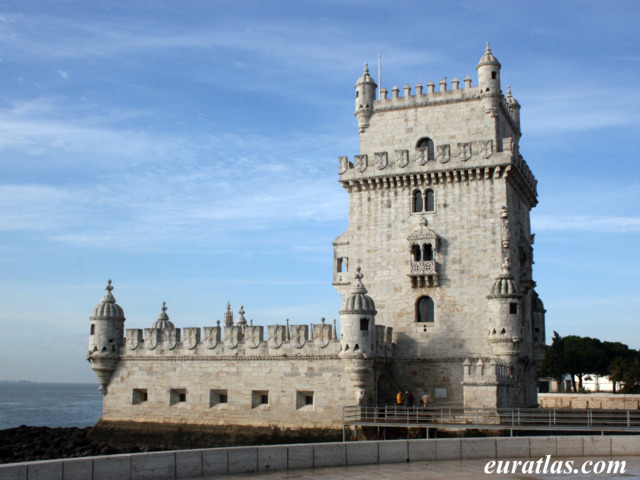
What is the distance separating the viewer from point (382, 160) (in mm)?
37031

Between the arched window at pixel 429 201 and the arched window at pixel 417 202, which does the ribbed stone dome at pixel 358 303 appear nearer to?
the arched window at pixel 417 202

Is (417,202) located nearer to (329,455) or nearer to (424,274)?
(424,274)

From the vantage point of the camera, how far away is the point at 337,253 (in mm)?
38625

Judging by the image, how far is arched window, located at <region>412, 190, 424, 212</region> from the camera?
36.6 metres

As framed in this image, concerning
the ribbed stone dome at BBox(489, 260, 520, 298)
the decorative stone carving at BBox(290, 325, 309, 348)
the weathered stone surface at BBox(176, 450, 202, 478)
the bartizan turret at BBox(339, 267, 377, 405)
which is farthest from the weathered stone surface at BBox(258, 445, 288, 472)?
the ribbed stone dome at BBox(489, 260, 520, 298)

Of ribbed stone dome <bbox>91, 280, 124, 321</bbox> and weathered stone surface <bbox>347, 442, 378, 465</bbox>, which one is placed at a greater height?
ribbed stone dome <bbox>91, 280, 124, 321</bbox>

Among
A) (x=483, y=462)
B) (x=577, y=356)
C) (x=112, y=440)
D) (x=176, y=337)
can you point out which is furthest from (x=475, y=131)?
(x=577, y=356)

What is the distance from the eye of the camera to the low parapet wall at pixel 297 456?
49.4 ft

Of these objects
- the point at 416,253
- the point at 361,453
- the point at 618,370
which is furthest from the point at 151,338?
the point at 618,370

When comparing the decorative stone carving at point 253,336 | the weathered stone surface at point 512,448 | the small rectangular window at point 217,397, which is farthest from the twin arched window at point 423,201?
the weathered stone surface at point 512,448

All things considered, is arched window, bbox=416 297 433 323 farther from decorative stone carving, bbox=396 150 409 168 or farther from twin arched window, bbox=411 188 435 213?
decorative stone carving, bbox=396 150 409 168

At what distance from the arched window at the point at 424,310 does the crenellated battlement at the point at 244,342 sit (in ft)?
5.84

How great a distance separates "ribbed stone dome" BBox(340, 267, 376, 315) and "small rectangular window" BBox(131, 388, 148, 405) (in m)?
12.7

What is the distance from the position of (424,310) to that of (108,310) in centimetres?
1728
